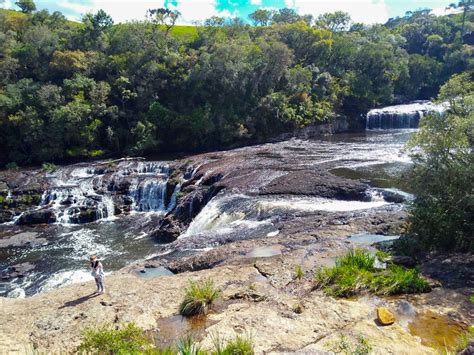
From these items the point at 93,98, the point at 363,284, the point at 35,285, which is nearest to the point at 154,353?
the point at 363,284

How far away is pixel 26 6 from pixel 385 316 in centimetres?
8421

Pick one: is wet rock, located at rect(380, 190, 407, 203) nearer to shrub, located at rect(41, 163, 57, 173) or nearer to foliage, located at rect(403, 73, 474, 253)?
foliage, located at rect(403, 73, 474, 253)

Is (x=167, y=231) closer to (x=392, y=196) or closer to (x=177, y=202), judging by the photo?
(x=177, y=202)

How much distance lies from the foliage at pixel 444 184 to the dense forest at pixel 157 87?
1215 inches

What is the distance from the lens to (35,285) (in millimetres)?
18594

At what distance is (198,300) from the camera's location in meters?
10.5

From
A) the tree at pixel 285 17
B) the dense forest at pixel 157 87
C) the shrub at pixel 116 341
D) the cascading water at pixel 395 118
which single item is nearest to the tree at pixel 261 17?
the tree at pixel 285 17

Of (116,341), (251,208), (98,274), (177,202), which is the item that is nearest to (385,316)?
(116,341)

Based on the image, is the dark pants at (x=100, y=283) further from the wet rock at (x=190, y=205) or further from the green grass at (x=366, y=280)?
the wet rock at (x=190, y=205)

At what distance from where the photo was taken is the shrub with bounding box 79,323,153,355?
28.0ft

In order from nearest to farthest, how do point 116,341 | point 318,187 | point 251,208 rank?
point 116,341, point 251,208, point 318,187

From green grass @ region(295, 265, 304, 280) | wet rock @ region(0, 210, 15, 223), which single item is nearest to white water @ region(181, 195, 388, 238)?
green grass @ region(295, 265, 304, 280)

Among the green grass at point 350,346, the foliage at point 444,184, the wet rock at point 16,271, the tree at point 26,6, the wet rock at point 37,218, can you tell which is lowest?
the wet rock at point 16,271

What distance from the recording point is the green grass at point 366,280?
420 inches
